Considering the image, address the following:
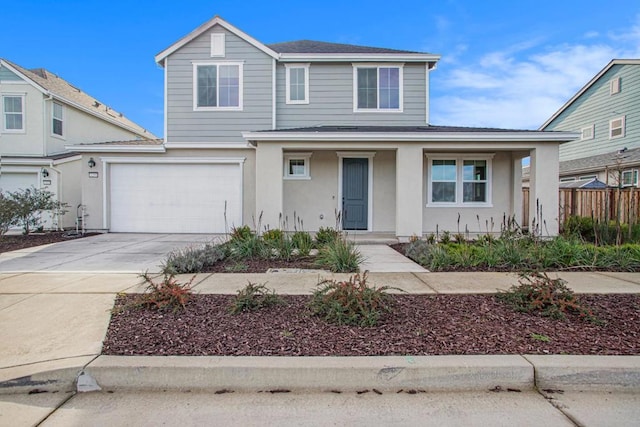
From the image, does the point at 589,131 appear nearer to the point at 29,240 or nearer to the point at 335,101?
the point at 335,101

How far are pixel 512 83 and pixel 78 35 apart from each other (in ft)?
70.0

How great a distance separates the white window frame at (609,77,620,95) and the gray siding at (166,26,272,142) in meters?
17.5

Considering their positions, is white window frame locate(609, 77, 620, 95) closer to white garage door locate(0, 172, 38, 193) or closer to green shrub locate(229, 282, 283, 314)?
green shrub locate(229, 282, 283, 314)

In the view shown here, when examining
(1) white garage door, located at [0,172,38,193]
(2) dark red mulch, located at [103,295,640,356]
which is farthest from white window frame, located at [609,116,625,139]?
(1) white garage door, located at [0,172,38,193]

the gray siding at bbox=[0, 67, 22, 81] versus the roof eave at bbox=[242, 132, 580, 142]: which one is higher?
the gray siding at bbox=[0, 67, 22, 81]

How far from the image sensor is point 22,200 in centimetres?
1080

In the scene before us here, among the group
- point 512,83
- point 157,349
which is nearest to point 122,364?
point 157,349

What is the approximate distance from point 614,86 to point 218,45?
19249 millimetres

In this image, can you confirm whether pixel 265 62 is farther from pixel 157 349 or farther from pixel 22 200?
pixel 157 349

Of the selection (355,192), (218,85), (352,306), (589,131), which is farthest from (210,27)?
(589,131)

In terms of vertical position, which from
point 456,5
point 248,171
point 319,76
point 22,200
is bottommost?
point 22,200

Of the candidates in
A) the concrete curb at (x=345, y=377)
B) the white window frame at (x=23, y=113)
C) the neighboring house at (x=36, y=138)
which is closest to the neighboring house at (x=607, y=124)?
the concrete curb at (x=345, y=377)

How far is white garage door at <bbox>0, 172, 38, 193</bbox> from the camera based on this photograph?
13516 mm

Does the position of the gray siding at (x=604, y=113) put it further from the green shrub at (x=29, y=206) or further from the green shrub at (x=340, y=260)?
the green shrub at (x=29, y=206)
